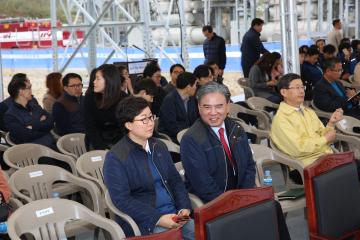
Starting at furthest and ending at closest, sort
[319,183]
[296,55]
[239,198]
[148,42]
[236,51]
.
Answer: [236,51] → [148,42] → [296,55] → [319,183] → [239,198]

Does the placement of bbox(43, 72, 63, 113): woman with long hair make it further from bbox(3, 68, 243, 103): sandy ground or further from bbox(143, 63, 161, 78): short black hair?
bbox(3, 68, 243, 103): sandy ground

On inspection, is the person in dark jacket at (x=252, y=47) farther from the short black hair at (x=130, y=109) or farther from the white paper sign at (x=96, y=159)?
the short black hair at (x=130, y=109)

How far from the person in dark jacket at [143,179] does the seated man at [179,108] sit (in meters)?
2.20

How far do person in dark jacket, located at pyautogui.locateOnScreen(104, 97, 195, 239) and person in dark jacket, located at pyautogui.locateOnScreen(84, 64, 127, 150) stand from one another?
117 centimetres

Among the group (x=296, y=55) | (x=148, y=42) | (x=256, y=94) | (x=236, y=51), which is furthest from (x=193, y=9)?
(x=296, y=55)

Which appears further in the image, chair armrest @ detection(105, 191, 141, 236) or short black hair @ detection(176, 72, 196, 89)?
short black hair @ detection(176, 72, 196, 89)

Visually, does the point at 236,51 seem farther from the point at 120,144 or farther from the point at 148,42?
the point at 120,144

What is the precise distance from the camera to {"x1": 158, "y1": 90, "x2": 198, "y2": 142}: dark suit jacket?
5.33m

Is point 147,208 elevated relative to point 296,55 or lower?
lower

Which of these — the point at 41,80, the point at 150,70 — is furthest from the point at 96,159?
the point at 41,80

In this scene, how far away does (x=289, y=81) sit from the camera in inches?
158

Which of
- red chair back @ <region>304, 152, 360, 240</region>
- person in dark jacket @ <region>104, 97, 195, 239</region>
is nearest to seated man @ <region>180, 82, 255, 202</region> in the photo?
person in dark jacket @ <region>104, 97, 195, 239</region>

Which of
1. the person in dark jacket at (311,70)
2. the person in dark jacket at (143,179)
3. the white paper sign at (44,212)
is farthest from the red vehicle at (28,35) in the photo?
the white paper sign at (44,212)

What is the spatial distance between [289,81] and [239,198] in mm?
1946
